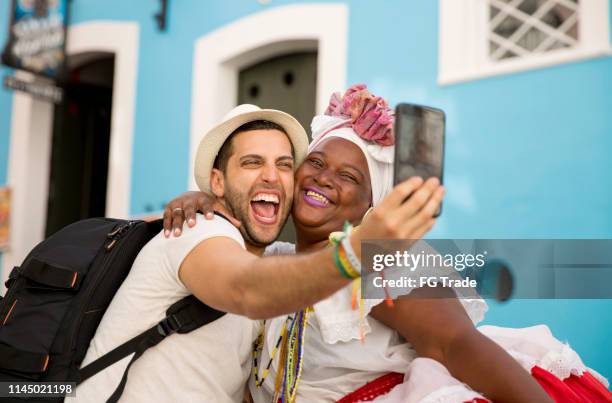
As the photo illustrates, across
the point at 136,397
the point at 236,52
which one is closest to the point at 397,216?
the point at 136,397

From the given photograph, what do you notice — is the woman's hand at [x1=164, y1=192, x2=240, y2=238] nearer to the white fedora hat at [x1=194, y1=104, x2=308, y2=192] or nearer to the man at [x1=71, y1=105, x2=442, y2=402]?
the man at [x1=71, y1=105, x2=442, y2=402]

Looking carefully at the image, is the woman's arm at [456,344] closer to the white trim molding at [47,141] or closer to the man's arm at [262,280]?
the man's arm at [262,280]

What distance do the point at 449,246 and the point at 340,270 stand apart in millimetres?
1985

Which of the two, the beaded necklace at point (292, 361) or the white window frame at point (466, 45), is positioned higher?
the white window frame at point (466, 45)

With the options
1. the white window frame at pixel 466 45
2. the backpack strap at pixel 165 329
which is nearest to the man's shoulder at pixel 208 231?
the backpack strap at pixel 165 329

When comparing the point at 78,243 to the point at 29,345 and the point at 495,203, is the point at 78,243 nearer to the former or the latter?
the point at 29,345

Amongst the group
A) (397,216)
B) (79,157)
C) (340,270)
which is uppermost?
(79,157)

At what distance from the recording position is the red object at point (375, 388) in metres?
2.42

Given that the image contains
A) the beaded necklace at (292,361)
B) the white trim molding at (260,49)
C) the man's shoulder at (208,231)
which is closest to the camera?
the man's shoulder at (208,231)

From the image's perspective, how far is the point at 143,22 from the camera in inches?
325

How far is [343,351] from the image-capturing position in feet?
8.07

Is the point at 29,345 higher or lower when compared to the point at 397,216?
lower

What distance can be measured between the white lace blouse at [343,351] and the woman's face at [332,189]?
18.4 inches

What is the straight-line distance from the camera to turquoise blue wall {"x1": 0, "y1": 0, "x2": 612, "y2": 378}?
489 cm
